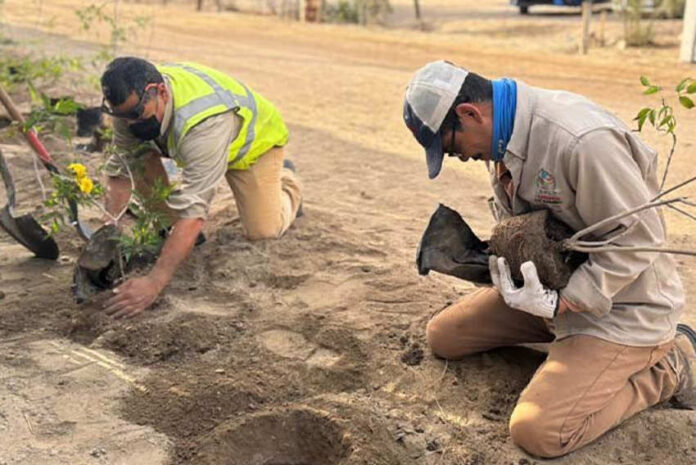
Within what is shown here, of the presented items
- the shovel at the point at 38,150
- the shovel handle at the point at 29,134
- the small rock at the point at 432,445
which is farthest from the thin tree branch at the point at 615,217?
the shovel handle at the point at 29,134

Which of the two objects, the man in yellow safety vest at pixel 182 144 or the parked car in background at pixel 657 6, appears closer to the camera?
the man in yellow safety vest at pixel 182 144

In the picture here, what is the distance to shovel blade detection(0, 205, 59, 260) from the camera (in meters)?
4.38

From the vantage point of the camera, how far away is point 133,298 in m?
3.88

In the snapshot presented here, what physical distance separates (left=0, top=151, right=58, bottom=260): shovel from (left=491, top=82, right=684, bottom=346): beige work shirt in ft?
8.43

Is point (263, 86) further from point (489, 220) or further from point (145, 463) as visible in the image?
point (145, 463)

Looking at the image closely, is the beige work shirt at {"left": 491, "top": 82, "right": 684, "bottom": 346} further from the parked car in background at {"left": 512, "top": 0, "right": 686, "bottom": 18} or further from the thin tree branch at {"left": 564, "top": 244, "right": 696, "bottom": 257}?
the parked car in background at {"left": 512, "top": 0, "right": 686, "bottom": 18}

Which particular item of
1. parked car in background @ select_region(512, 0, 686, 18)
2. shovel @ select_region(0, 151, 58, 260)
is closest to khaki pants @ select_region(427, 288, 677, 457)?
shovel @ select_region(0, 151, 58, 260)

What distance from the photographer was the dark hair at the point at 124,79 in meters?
3.66

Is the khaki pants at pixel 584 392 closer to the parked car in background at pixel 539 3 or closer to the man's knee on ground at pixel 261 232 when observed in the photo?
the man's knee on ground at pixel 261 232


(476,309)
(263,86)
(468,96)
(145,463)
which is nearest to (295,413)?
(145,463)

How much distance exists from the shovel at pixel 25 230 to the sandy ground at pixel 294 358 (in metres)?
0.11

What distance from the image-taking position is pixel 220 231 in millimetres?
4867

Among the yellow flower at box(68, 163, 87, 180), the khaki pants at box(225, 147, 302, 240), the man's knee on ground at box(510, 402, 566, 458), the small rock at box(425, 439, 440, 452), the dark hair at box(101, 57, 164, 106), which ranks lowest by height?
the small rock at box(425, 439, 440, 452)

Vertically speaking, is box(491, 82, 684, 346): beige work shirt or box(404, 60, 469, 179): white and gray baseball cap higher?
box(404, 60, 469, 179): white and gray baseball cap
